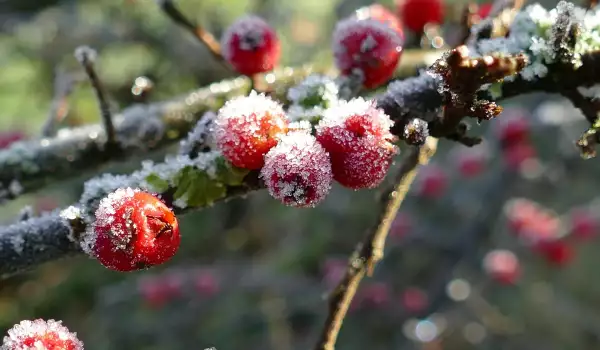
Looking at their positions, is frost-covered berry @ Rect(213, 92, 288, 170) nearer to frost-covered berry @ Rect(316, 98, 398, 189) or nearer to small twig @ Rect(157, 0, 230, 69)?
frost-covered berry @ Rect(316, 98, 398, 189)

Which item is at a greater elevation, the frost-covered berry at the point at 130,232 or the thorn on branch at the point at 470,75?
the thorn on branch at the point at 470,75

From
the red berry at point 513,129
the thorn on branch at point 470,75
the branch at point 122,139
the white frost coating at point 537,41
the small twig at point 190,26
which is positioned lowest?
the red berry at point 513,129

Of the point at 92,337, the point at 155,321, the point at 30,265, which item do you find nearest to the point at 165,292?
the point at 155,321

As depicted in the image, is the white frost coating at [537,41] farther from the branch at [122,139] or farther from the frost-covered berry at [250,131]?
the branch at [122,139]

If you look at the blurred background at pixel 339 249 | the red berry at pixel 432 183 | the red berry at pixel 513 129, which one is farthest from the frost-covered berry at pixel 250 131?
the red berry at pixel 432 183

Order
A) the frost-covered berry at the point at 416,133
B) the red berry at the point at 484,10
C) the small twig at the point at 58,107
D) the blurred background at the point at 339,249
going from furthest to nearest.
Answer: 1. the blurred background at the point at 339,249
2. the red berry at the point at 484,10
3. the small twig at the point at 58,107
4. the frost-covered berry at the point at 416,133

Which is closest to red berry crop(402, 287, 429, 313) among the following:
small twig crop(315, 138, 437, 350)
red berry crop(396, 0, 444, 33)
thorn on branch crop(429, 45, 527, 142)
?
red berry crop(396, 0, 444, 33)
